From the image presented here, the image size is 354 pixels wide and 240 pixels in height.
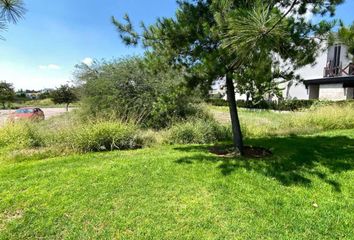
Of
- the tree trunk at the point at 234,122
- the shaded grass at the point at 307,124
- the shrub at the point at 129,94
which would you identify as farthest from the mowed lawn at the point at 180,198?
the shrub at the point at 129,94

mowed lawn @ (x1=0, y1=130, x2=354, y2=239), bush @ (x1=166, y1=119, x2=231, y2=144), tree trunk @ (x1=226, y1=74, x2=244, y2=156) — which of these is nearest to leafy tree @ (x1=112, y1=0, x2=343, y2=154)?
tree trunk @ (x1=226, y1=74, x2=244, y2=156)

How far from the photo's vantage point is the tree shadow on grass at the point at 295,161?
15.7ft

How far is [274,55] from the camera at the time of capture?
547 centimetres

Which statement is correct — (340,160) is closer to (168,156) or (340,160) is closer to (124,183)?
(168,156)

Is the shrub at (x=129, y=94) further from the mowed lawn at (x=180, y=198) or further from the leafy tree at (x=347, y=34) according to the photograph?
the leafy tree at (x=347, y=34)

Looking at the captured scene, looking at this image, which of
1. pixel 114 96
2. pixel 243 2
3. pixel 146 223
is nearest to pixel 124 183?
pixel 146 223

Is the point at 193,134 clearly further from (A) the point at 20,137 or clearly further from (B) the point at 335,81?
(B) the point at 335,81

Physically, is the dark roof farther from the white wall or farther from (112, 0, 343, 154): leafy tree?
(112, 0, 343, 154): leafy tree

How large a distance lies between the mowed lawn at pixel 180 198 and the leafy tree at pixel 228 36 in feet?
5.47

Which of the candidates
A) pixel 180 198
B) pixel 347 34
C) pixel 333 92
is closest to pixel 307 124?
pixel 347 34

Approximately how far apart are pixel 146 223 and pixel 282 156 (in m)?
3.70

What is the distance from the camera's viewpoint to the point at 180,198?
3.98 meters

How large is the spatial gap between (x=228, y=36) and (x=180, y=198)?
8.27ft

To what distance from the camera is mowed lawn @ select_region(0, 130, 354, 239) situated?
10.7 ft
